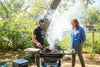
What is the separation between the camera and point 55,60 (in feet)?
10.1

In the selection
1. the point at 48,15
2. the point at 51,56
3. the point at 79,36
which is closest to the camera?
the point at 51,56

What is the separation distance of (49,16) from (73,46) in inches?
102

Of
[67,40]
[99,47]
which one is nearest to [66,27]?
[67,40]

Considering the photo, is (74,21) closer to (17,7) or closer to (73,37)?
Answer: (73,37)

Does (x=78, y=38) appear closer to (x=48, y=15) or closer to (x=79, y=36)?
(x=79, y=36)

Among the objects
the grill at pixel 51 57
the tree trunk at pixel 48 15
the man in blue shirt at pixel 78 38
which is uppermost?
the tree trunk at pixel 48 15

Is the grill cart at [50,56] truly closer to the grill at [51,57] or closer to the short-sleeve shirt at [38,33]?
the grill at [51,57]

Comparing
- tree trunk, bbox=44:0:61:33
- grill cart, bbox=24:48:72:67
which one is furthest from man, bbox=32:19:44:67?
tree trunk, bbox=44:0:61:33

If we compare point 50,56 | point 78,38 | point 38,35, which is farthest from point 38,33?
point 78,38

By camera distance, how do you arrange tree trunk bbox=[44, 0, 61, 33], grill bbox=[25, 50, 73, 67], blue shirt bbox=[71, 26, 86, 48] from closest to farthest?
1. grill bbox=[25, 50, 73, 67]
2. blue shirt bbox=[71, 26, 86, 48]
3. tree trunk bbox=[44, 0, 61, 33]

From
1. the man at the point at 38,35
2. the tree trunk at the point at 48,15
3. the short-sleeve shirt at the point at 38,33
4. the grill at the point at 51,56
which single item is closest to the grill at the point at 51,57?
the grill at the point at 51,56

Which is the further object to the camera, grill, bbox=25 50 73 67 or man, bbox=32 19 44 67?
man, bbox=32 19 44 67

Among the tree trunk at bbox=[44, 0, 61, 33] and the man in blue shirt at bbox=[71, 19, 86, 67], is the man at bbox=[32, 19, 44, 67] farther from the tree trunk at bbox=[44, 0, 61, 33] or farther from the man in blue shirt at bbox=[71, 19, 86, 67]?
the tree trunk at bbox=[44, 0, 61, 33]

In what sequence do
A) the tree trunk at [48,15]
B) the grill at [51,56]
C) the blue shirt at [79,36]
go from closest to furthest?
the grill at [51,56] < the blue shirt at [79,36] < the tree trunk at [48,15]
